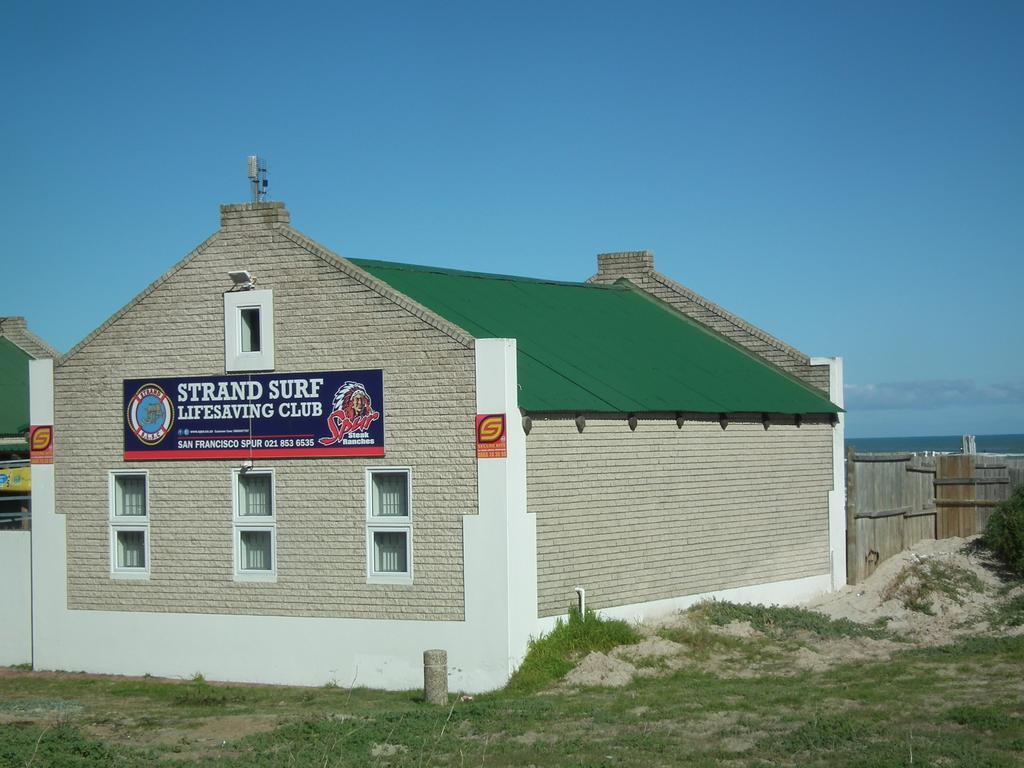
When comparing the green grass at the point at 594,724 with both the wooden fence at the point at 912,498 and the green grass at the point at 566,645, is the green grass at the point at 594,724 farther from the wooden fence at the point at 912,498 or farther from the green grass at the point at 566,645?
the wooden fence at the point at 912,498

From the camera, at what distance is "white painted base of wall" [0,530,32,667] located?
24.6 m

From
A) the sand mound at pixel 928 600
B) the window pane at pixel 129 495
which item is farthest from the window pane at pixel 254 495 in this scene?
the sand mound at pixel 928 600

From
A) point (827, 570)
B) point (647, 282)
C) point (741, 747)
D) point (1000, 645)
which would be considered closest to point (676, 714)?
point (741, 747)

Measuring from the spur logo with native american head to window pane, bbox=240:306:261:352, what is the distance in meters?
2.01

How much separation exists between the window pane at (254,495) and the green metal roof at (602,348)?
398 centimetres

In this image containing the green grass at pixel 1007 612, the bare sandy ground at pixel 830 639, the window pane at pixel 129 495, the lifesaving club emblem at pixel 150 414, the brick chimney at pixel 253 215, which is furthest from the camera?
the green grass at pixel 1007 612

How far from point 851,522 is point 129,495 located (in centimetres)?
1545

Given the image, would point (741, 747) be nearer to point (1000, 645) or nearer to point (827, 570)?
point (1000, 645)

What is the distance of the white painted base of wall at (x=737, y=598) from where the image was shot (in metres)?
22.7

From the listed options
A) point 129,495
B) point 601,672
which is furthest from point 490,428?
point 129,495

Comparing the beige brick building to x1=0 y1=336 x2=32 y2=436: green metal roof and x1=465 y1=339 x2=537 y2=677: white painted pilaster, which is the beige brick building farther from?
x1=0 y1=336 x2=32 y2=436: green metal roof

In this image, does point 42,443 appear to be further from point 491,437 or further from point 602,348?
point 602,348

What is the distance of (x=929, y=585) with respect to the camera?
2684 centimetres

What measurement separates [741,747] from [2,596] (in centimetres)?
1534
